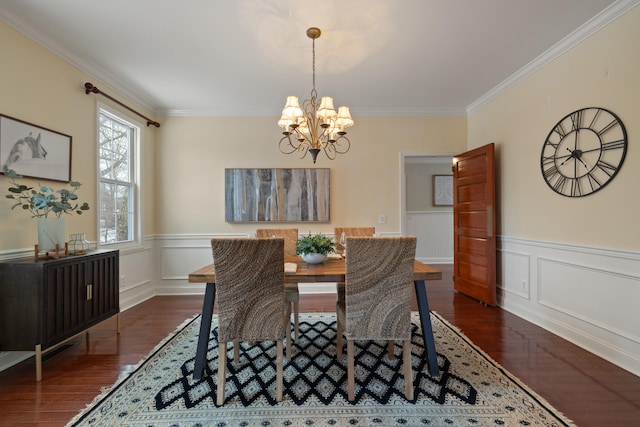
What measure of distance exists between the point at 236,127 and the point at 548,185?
373cm

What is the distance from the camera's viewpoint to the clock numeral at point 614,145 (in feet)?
6.93

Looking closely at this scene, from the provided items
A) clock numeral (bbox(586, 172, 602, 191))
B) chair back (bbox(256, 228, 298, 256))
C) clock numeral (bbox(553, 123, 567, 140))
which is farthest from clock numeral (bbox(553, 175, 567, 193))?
chair back (bbox(256, 228, 298, 256))

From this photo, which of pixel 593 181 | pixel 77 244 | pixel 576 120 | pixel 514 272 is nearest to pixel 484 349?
pixel 514 272

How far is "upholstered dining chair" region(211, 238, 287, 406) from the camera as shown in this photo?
164 centimetres

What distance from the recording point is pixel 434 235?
6.32 metres

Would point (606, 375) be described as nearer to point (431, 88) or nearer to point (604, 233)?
point (604, 233)

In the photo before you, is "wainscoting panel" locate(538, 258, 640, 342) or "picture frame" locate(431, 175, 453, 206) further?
"picture frame" locate(431, 175, 453, 206)

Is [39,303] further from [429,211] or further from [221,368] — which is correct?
[429,211]

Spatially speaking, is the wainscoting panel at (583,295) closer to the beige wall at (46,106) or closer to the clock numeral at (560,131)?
the clock numeral at (560,131)

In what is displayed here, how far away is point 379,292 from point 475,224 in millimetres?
2519

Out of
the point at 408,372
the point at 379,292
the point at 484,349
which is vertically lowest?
the point at 484,349

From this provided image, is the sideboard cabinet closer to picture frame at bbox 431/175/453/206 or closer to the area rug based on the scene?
the area rug

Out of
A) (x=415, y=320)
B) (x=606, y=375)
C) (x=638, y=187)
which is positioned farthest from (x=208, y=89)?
(x=606, y=375)

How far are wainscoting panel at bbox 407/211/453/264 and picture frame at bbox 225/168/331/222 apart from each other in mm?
3004
